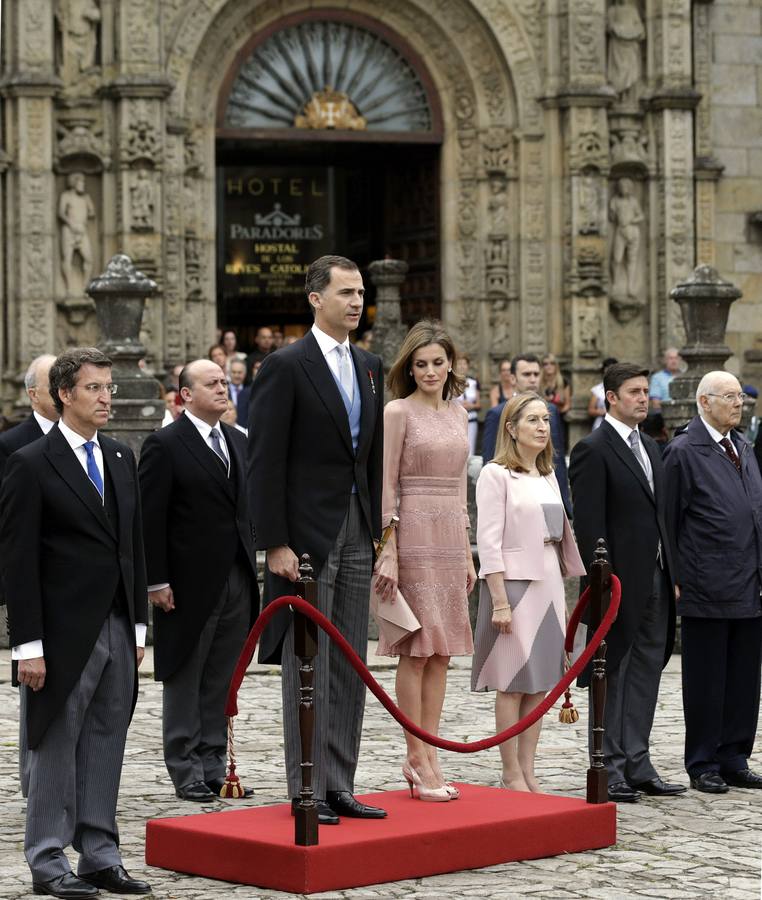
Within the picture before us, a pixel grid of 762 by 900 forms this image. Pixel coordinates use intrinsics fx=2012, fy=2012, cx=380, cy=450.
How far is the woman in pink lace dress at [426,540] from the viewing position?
8.31 metres

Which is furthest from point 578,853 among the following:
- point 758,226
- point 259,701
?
point 758,226

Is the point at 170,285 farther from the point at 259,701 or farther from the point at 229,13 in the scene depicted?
the point at 259,701

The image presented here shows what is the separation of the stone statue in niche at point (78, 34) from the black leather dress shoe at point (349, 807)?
15.7 metres

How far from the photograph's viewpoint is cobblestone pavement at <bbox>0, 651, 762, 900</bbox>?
24.3 ft

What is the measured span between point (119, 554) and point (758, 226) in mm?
19382

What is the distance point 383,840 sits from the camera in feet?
24.3

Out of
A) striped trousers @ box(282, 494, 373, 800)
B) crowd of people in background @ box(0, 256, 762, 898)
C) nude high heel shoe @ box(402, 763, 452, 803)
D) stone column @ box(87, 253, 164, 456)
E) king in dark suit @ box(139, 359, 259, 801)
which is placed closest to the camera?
crowd of people in background @ box(0, 256, 762, 898)

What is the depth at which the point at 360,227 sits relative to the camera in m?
27.0

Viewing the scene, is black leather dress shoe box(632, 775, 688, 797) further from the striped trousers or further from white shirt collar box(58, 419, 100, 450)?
white shirt collar box(58, 419, 100, 450)

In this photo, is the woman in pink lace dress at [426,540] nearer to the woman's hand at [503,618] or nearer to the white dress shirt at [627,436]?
the woman's hand at [503,618]

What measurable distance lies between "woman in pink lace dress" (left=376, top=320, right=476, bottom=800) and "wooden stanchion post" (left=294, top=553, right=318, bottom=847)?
2.97ft

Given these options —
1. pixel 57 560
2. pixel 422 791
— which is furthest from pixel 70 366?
pixel 422 791

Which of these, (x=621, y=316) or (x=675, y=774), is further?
(x=621, y=316)

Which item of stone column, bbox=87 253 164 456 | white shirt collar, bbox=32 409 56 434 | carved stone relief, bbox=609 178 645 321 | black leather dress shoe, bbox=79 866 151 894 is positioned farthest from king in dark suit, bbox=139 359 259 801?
carved stone relief, bbox=609 178 645 321
